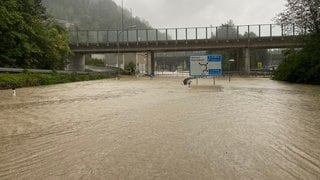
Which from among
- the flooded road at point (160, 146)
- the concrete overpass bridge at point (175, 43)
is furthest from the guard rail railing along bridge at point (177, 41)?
the flooded road at point (160, 146)

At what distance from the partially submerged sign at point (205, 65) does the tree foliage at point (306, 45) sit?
440 inches

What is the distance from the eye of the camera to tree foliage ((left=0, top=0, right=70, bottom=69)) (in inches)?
2141

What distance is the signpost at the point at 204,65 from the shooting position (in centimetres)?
4903

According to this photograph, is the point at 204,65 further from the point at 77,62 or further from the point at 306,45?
the point at 77,62

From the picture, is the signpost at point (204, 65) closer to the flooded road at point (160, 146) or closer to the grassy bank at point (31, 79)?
the grassy bank at point (31, 79)

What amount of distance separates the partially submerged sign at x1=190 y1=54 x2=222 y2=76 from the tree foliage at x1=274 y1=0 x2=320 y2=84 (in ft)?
36.7

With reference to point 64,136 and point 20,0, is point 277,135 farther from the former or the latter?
point 20,0

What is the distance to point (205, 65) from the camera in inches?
1946

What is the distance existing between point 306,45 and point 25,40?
119 feet

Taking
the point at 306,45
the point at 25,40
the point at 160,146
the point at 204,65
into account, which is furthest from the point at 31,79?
the point at 160,146

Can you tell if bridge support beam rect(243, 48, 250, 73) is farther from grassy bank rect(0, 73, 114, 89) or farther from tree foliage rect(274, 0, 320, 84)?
grassy bank rect(0, 73, 114, 89)

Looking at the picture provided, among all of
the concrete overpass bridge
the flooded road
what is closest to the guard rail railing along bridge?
the concrete overpass bridge

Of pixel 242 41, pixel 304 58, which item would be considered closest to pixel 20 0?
pixel 304 58

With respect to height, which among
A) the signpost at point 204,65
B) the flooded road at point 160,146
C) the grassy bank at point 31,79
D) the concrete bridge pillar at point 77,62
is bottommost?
the flooded road at point 160,146
